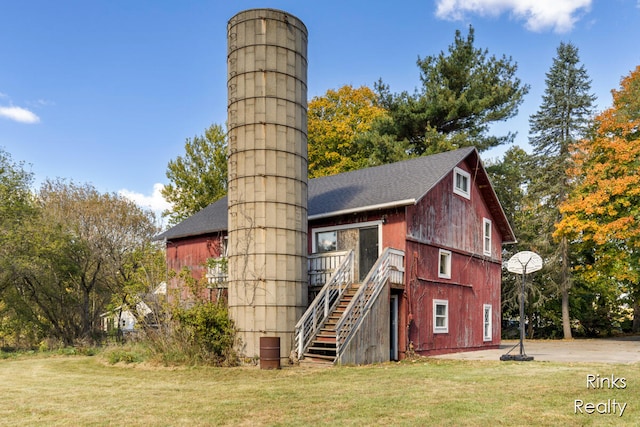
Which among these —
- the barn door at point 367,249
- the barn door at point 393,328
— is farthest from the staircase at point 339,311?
the barn door at point 367,249

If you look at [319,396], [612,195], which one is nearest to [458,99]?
[612,195]

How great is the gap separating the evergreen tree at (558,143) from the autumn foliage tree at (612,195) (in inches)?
77.6

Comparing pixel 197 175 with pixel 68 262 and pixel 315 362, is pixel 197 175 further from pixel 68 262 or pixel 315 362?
pixel 315 362

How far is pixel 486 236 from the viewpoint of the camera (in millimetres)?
23562

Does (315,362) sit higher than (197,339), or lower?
lower

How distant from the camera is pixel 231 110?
16891mm

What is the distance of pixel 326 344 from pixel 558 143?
79.6ft

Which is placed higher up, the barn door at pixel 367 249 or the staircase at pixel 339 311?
the barn door at pixel 367 249

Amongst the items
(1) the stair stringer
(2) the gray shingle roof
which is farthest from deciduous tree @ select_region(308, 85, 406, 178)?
(1) the stair stringer

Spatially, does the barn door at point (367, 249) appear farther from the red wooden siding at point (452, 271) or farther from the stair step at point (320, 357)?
the stair step at point (320, 357)

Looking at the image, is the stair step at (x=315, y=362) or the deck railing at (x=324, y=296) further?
the deck railing at (x=324, y=296)

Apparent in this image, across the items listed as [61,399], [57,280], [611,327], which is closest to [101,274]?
[57,280]

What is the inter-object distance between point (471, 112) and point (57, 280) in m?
25.0

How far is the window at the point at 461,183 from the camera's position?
2095cm
